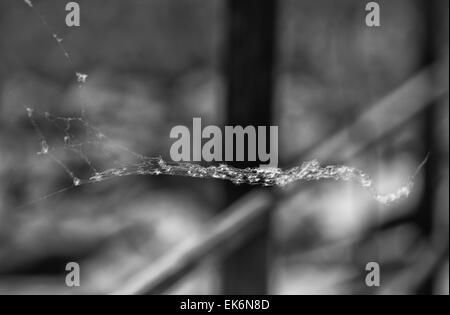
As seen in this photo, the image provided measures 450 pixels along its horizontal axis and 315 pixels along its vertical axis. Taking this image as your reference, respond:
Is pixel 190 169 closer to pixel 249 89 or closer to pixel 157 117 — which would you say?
pixel 249 89

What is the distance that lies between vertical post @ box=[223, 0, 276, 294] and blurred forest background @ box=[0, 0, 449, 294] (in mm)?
971

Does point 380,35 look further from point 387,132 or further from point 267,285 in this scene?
point 267,285

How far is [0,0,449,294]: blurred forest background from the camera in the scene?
198 centimetres

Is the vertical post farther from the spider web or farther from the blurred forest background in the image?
the blurred forest background

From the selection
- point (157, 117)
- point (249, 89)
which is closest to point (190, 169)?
point (249, 89)

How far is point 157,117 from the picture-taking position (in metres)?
2.44

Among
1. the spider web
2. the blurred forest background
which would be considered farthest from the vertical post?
the blurred forest background

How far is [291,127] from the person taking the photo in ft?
7.98

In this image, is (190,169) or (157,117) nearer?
(190,169)

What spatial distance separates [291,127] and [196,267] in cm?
171

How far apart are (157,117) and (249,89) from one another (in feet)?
5.48

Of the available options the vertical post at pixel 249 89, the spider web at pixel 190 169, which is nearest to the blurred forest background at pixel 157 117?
the spider web at pixel 190 169

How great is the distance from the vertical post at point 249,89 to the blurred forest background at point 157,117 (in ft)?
3.18
